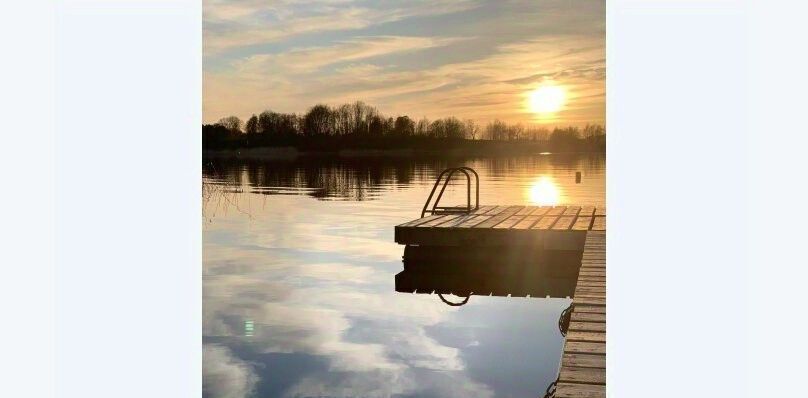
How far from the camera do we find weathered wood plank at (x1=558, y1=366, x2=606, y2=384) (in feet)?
7.49

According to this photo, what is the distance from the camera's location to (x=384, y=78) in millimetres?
4809

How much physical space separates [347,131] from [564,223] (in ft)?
6.23

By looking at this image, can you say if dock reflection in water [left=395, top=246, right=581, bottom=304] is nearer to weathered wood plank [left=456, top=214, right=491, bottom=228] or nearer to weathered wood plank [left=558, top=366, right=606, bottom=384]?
weathered wood plank [left=456, top=214, right=491, bottom=228]

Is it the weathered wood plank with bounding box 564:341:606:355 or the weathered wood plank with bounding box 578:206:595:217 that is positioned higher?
the weathered wood plank with bounding box 578:206:595:217

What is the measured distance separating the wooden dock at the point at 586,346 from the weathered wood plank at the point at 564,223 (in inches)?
70.7

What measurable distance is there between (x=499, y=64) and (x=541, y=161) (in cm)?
54

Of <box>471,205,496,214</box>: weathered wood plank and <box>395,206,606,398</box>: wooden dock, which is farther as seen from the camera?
<box>471,205,496,214</box>: weathered wood plank

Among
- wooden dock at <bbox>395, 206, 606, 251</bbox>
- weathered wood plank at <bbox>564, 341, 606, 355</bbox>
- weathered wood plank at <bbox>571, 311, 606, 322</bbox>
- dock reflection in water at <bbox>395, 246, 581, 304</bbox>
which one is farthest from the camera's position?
wooden dock at <bbox>395, 206, 606, 251</bbox>

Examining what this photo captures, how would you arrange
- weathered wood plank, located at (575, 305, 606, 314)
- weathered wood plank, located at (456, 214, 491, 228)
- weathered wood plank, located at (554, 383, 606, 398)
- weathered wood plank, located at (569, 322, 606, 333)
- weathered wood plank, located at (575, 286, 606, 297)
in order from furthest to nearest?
weathered wood plank, located at (456, 214, 491, 228)
weathered wood plank, located at (575, 286, 606, 297)
weathered wood plank, located at (575, 305, 606, 314)
weathered wood plank, located at (569, 322, 606, 333)
weathered wood plank, located at (554, 383, 606, 398)

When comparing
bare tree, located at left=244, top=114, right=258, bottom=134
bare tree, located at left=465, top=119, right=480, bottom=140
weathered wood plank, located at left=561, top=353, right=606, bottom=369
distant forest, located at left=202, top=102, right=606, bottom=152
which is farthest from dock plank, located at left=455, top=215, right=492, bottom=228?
weathered wood plank, located at left=561, top=353, right=606, bottom=369
